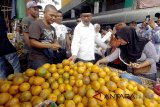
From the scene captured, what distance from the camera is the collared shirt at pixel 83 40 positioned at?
13.6 ft

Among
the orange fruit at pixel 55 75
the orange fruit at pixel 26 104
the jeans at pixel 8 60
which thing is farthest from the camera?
the jeans at pixel 8 60

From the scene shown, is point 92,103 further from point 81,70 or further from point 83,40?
Result: point 83,40

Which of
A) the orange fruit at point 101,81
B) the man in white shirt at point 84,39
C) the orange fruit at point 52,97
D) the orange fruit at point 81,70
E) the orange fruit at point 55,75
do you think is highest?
the man in white shirt at point 84,39

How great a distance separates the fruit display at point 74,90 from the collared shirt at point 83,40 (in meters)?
1.71

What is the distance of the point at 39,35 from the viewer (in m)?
3.13

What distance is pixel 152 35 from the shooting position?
5.98 meters

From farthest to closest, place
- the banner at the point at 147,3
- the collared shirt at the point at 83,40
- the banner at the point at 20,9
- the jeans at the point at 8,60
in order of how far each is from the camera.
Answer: the banner at the point at 147,3 < the banner at the point at 20,9 < the collared shirt at the point at 83,40 < the jeans at the point at 8,60

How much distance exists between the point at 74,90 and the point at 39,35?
1262mm

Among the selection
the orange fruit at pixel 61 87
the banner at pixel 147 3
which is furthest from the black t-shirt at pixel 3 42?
the banner at pixel 147 3

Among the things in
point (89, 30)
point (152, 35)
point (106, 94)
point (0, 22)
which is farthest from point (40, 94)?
point (152, 35)

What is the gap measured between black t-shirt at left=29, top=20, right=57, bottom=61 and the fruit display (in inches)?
32.4

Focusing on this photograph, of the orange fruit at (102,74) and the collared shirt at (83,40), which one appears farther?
the collared shirt at (83,40)

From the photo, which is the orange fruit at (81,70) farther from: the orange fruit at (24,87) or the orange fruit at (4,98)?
the orange fruit at (4,98)

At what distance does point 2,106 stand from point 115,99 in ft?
3.32
